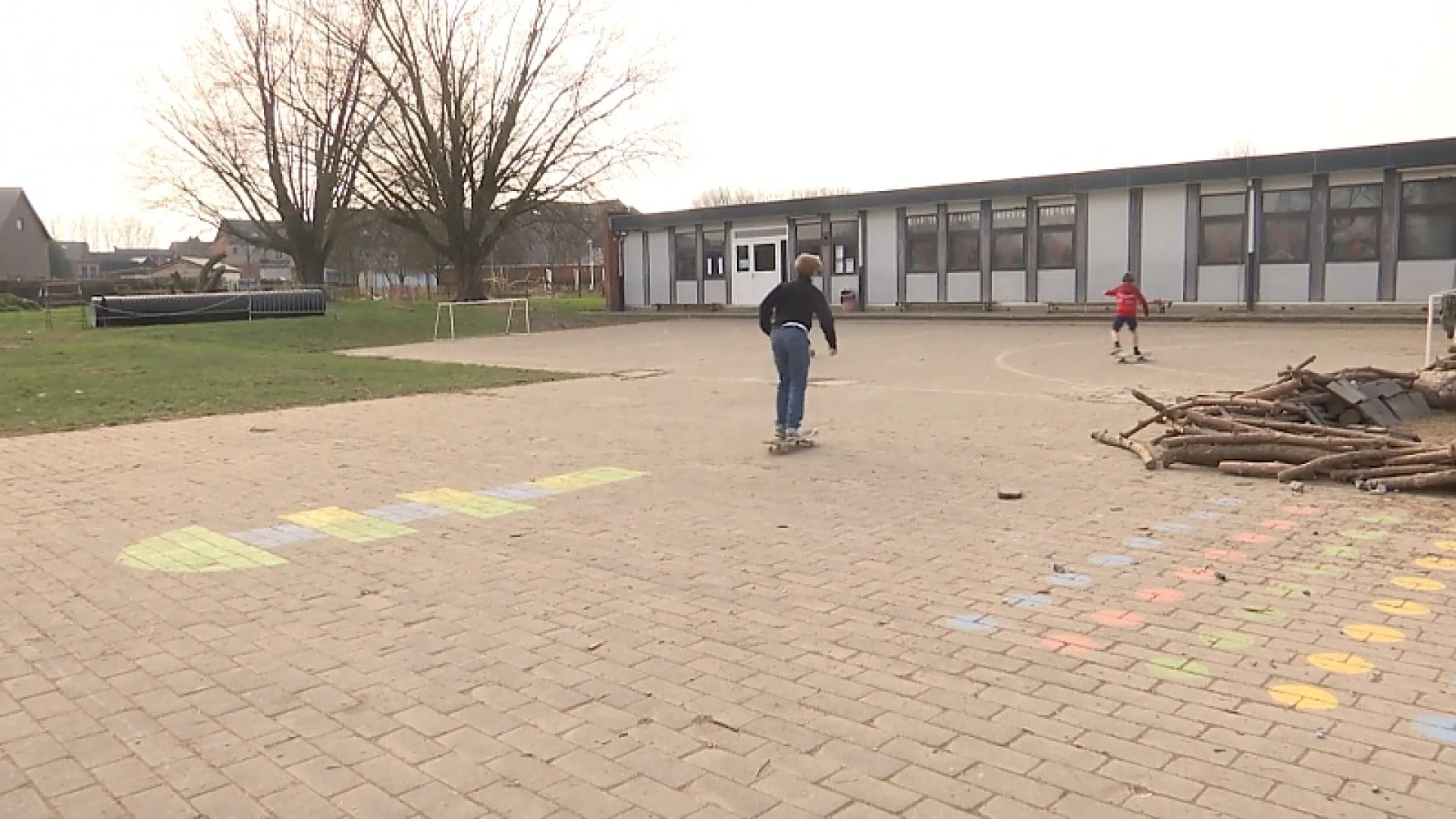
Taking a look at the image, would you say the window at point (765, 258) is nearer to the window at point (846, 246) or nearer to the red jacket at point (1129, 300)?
the window at point (846, 246)

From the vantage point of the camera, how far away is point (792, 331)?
32.3 feet

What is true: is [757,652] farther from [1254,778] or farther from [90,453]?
[90,453]

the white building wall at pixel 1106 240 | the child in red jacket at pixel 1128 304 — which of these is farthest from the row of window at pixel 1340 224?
the child in red jacket at pixel 1128 304

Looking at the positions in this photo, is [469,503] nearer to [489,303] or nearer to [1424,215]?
[1424,215]

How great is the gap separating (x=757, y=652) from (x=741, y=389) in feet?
35.7

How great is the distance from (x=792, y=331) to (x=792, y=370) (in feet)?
1.20

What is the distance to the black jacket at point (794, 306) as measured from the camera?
9.88 m

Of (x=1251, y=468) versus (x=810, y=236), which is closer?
(x=1251, y=468)

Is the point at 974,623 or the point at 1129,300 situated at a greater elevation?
the point at 1129,300

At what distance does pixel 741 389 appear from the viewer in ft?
50.4

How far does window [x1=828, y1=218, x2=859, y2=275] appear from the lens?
3612 cm

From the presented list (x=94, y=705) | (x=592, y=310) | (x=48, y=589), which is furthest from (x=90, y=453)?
(x=592, y=310)

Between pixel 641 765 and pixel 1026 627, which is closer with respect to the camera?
pixel 641 765

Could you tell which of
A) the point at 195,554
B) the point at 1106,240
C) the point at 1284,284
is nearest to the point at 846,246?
the point at 1106,240
